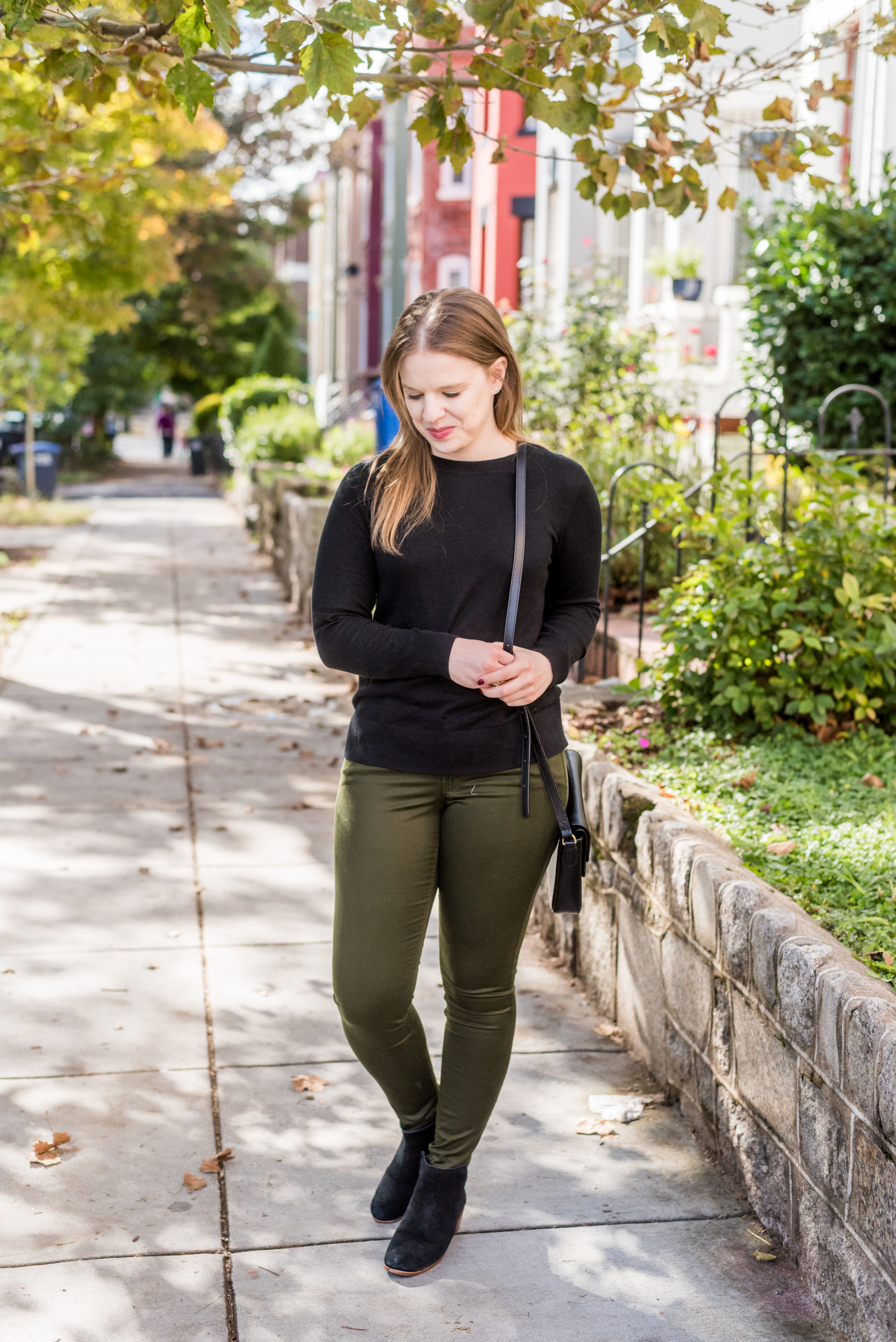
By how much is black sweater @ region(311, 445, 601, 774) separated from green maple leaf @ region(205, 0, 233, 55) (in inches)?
39.3

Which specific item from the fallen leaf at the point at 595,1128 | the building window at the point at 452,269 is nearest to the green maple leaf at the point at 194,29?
the fallen leaf at the point at 595,1128

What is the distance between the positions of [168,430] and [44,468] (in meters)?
21.3

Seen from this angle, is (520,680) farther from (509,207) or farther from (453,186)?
(453,186)

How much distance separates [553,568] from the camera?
10.1 ft

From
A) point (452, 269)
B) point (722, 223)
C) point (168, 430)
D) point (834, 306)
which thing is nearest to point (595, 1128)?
point (834, 306)

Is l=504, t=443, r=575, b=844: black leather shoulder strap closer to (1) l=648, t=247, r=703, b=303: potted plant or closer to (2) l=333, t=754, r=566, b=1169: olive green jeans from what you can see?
A: (2) l=333, t=754, r=566, b=1169: olive green jeans

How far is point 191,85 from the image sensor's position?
3.62 m

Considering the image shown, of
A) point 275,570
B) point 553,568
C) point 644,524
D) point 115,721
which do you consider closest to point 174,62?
point 644,524

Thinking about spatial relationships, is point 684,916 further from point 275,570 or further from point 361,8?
point 275,570

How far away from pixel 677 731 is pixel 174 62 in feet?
10.2

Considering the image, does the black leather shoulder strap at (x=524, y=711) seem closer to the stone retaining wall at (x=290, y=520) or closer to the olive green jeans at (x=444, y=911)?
the olive green jeans at (x=444, y=911)

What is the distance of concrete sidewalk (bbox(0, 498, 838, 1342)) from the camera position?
3006mm

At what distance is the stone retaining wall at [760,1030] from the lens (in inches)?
108

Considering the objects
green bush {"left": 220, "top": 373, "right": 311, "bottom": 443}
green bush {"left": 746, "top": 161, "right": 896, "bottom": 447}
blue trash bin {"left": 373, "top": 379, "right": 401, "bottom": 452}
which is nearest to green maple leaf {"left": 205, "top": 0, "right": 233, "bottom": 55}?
green bush {"left": 746, "top": 161, "right": 896, "bottom": 447}
